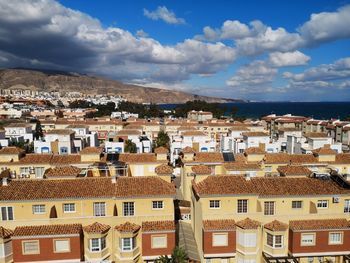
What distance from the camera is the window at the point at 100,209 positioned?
29.4m

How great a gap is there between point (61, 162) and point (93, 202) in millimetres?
21902

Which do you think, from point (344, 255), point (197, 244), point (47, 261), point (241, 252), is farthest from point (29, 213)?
point (344, 255)

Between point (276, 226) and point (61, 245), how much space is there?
63.8ft

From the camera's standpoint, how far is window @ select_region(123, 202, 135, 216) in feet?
97.1

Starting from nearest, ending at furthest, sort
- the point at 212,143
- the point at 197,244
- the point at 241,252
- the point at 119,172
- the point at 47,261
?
the point at 47,261, the point at 241,252, the point at 197,244, the point at 119,172, the point at 212,143

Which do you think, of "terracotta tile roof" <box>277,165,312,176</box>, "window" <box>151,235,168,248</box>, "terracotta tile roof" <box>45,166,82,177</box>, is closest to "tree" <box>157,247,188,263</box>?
"window" <box>151,235,168,248</box>

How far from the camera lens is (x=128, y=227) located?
28.4m

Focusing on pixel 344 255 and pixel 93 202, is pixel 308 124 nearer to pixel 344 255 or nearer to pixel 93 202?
pixel 344 255

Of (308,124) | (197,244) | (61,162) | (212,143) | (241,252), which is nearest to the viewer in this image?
(241,252)

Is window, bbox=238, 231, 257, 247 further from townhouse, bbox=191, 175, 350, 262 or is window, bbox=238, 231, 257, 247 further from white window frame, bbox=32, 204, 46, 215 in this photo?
white window frame, bbox=32, 204, 46, 215

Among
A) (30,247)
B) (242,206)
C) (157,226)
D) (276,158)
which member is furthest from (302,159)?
(30,247)

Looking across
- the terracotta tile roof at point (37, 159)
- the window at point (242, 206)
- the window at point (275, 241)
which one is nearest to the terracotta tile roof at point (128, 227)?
the window at point (242, 206)

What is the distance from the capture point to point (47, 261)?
27266 millimetres

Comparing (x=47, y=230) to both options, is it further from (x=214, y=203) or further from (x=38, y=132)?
(x=38, y=132)
